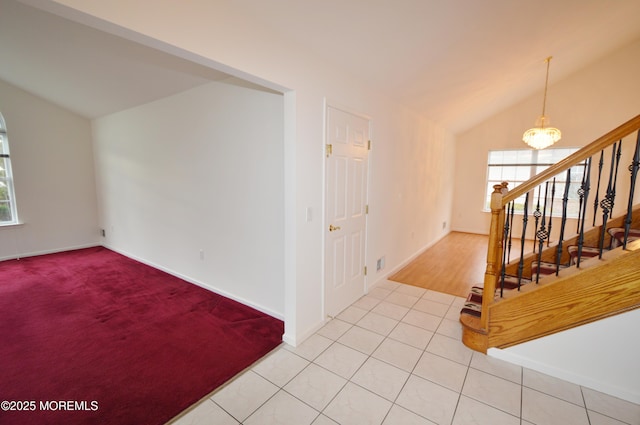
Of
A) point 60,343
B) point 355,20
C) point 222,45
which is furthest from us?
point 60,343

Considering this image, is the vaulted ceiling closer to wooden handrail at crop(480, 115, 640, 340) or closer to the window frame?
the window frame

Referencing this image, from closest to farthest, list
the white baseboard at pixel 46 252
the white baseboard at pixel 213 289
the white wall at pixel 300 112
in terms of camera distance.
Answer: the white wall at pixel 300 112, the white baseboard at pixel 213 289, the white baseboard at pixel 46 252

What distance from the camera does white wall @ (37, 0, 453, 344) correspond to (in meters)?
1.33

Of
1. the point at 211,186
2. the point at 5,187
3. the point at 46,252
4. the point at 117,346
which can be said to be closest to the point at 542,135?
the point at 211,186

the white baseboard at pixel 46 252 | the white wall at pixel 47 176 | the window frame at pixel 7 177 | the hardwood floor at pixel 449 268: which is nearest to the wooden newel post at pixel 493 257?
the hardwood floor at pixel 449 268

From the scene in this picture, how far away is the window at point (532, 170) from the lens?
586cm

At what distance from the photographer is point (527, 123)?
6098mm

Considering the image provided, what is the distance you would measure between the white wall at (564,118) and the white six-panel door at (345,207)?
147 inches

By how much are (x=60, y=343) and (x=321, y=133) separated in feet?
9.77

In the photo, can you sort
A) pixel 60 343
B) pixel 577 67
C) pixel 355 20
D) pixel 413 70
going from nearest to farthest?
pixel 355 20 → pixel 60 343 → pixel 413 70 → pixel 577 67

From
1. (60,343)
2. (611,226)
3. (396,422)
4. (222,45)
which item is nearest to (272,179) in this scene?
(222,45)

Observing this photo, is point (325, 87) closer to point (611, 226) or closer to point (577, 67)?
point (611, 226)

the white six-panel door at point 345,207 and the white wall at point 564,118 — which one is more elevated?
the white wall at point 564,118

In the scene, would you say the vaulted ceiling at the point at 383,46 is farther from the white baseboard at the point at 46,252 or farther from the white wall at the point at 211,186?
the white baseboard at the point at 46,252
